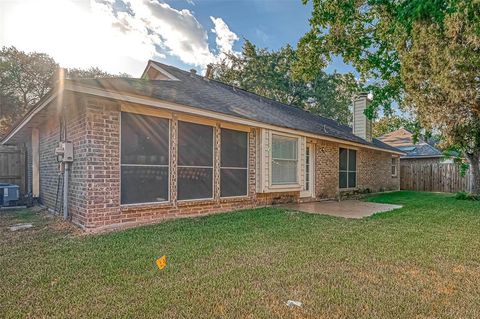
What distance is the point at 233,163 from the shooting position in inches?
298

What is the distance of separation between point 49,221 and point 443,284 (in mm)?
7106

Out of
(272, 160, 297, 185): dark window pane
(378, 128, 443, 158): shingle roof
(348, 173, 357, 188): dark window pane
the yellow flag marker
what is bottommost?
the yellow flag marker

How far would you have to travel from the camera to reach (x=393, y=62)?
458 inches

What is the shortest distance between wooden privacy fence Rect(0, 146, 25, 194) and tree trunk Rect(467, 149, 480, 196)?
17336mm

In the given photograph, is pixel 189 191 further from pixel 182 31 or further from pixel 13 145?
pixel 13 145

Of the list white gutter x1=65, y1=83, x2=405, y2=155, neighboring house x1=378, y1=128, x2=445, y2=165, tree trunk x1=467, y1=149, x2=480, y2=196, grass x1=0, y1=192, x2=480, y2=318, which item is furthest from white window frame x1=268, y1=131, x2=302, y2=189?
neighboring house x1=378, y1=128, x2=445, y2=165

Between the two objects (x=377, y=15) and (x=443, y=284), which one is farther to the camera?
(x=377, y=15)

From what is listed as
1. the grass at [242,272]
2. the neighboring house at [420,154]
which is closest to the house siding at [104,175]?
the grass at [242,272]

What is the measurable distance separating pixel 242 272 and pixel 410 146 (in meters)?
21.5

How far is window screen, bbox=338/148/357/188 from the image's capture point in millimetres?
11898

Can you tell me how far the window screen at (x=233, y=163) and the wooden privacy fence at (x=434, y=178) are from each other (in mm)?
14513

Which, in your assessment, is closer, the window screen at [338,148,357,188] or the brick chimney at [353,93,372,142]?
the window screen at [338,148,357,188]

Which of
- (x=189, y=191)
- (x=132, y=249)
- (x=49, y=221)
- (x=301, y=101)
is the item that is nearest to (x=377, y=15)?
(x=189, y=191)

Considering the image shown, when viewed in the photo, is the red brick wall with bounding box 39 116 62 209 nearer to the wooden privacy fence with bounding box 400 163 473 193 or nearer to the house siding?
the house siding
